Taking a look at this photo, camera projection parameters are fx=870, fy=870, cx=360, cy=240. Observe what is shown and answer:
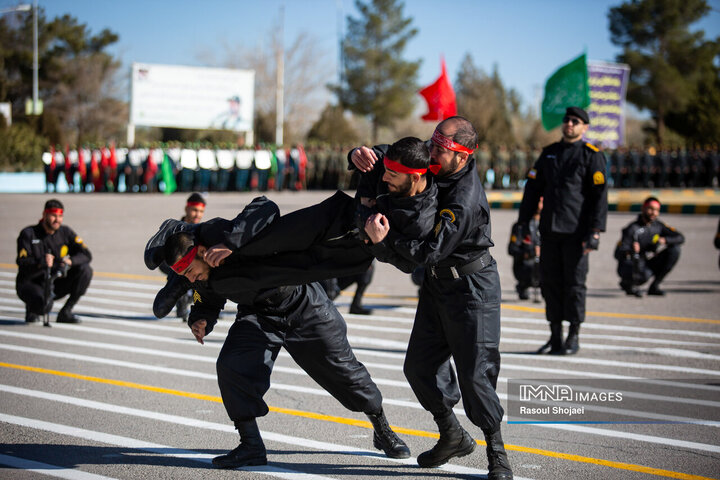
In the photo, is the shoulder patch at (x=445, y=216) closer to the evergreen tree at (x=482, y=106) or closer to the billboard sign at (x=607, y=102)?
the billboard sign at (x=607, y=102)

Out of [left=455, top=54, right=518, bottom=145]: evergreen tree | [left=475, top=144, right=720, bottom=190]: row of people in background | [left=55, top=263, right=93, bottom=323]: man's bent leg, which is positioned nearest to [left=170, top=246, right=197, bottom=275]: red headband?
[left=55, top=263, right=93, bottom=323]: man's bent leg

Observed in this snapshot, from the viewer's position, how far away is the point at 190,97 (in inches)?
1709

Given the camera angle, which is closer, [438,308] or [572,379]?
[438,308]

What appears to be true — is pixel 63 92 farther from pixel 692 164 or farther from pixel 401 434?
pixel 401 434

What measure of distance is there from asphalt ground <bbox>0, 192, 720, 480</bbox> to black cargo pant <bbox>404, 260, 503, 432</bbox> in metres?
0.46

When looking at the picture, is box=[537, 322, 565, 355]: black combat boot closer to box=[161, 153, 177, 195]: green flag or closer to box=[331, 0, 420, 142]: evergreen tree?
box=[161, 153, 177, 195]: green flag

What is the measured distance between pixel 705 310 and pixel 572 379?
4.63m

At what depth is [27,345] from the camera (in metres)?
8.84

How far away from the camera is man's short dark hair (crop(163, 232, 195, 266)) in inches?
191

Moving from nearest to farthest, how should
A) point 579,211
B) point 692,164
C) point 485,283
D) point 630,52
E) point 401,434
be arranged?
1. point 485,283
2. point 401,434
3. point 579,211
4. point 692,164
5. point 630,52

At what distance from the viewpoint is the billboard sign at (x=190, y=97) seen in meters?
42.3

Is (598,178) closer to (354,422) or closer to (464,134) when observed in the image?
(354,422)

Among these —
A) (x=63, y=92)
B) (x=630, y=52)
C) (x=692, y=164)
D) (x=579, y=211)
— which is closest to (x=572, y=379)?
(x=579, y=211)

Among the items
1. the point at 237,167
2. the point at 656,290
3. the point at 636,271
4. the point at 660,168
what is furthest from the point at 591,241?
the point at 660,168
